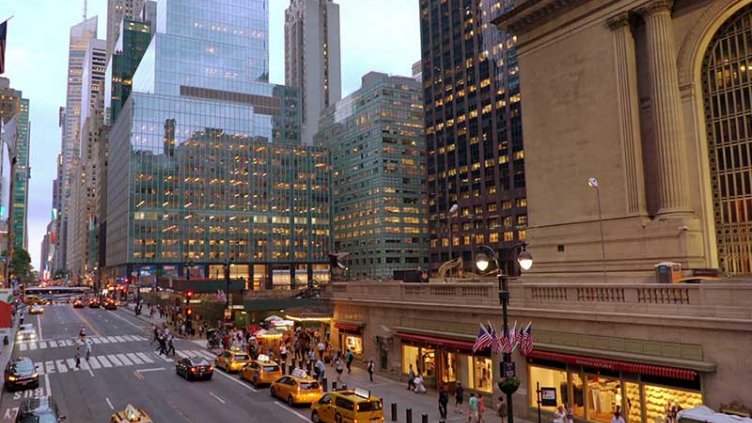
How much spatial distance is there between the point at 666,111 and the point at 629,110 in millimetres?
1739

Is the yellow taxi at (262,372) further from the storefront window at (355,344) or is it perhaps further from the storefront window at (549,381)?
the storefront window at (549,381)

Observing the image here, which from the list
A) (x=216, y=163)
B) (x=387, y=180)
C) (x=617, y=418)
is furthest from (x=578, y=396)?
(x=387, y=180)

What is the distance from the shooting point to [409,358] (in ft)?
107

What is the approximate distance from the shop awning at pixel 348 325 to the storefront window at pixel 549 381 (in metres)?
14.6

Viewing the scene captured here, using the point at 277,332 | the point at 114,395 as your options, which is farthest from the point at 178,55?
the point at 114,395

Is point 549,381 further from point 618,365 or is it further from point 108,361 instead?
point 108,361

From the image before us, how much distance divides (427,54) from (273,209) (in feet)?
190

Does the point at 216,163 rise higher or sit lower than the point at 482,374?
higher

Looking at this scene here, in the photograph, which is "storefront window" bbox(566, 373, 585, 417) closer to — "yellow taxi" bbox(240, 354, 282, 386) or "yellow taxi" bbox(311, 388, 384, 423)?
"yellow taxi" bbox(311, 388, 384, 423)

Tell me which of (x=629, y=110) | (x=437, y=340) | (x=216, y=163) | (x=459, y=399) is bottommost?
(x=459, y=399)

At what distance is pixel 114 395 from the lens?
1157 inches

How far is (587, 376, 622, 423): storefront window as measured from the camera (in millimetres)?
21516

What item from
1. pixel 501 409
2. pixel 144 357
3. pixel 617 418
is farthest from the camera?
pixel 144 357

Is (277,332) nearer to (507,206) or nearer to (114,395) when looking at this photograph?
(114,395)
